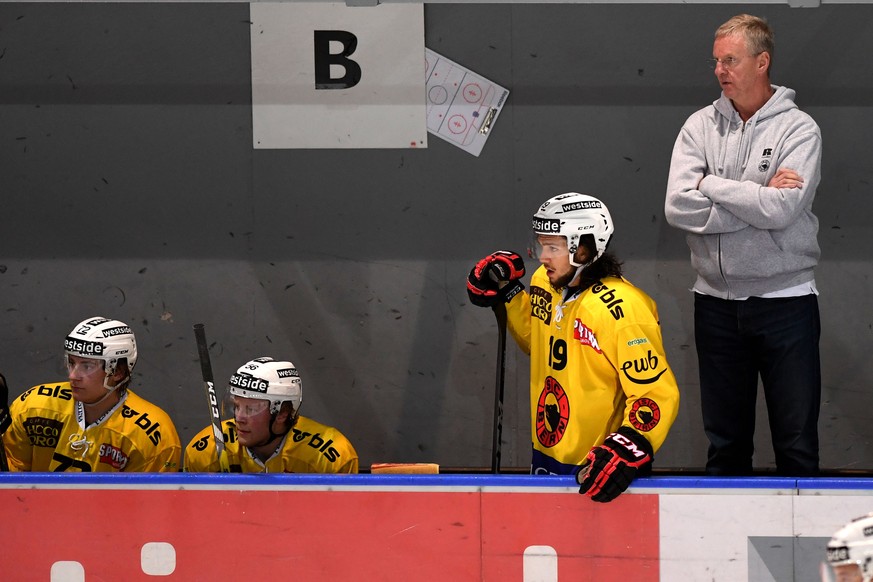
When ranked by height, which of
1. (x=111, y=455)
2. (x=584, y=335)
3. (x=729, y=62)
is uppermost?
(x=729, y=62)

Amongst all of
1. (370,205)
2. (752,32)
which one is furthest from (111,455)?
(752,32)

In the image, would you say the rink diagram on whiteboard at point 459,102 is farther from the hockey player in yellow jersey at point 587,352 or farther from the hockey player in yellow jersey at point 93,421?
the hockey player in yellow jersey at point 93,421

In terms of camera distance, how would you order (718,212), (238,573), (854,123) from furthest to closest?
(854,123) → (718,212) → (238,573)

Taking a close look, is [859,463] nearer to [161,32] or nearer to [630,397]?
[630,397]

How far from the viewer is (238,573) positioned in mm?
3123

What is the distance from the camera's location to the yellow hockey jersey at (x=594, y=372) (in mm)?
3193

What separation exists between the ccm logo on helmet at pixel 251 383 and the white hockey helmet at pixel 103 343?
490 millimetres

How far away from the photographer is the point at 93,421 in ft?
13.0

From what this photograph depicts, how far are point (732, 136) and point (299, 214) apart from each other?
1.94 metres

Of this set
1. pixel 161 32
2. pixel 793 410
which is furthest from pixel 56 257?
pixel 793 410

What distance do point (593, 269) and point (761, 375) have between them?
64 centimetres

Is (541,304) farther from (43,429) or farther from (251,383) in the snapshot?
(43,429)

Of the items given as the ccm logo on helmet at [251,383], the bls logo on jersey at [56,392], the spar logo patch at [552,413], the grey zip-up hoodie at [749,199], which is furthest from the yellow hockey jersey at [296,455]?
the grey zip-up hoodie at [749,199]

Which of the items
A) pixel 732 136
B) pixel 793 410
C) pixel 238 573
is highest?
pixel 732 136
